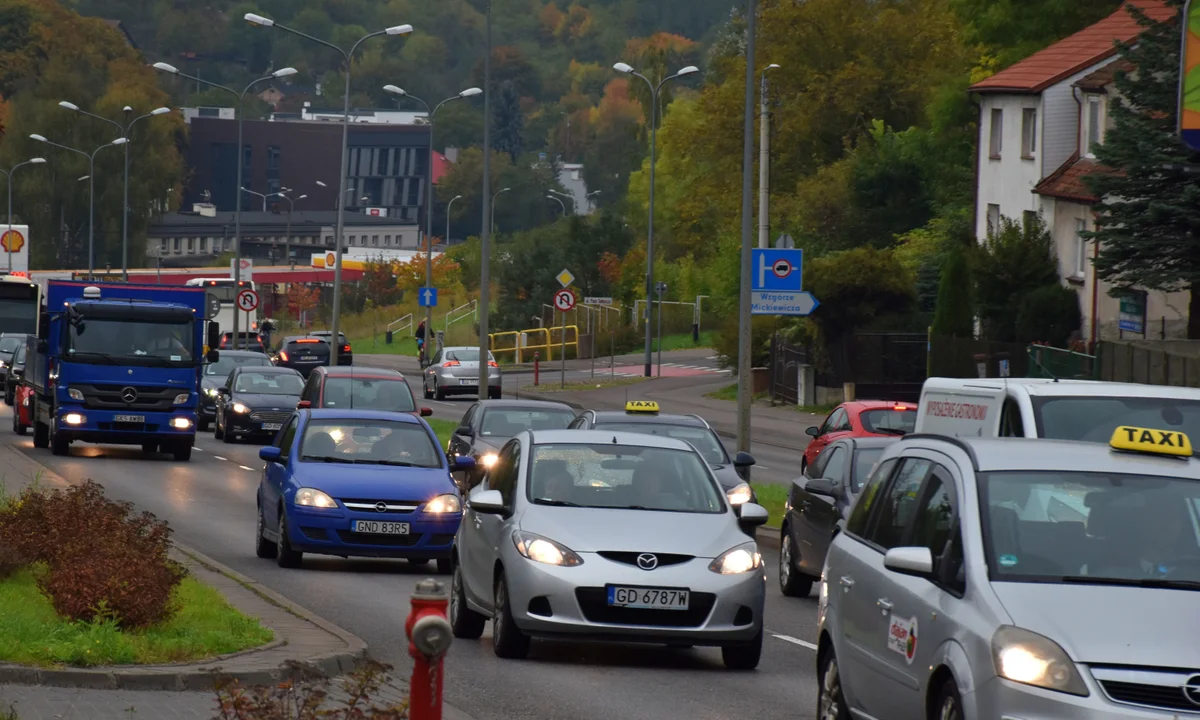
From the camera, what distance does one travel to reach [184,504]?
81.7 feet

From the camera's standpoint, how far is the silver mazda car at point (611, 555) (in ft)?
39.7

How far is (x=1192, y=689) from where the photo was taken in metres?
6.74

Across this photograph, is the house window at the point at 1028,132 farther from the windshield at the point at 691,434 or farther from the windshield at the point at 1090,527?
the windshield at the point at 1090,527

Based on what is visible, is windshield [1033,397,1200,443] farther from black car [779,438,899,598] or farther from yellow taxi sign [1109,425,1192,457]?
black car [779,438,899,598]

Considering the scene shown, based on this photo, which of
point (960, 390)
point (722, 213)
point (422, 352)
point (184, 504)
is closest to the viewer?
point (960, 390)

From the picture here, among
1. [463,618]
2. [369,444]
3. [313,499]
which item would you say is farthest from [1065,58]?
[463,618]

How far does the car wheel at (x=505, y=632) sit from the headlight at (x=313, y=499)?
5.41 m

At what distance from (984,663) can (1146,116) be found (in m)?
29.3

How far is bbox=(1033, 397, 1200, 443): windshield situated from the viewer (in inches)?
460

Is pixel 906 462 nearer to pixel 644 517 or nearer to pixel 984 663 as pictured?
pixel 984 663

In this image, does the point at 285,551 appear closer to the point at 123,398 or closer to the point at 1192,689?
the point at 1192,689

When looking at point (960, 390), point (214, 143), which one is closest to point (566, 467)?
point (960, 390)

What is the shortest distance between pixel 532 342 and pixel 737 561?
229 ft

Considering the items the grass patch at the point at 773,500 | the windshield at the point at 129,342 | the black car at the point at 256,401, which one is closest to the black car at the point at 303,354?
the black car at the point at 256,401
